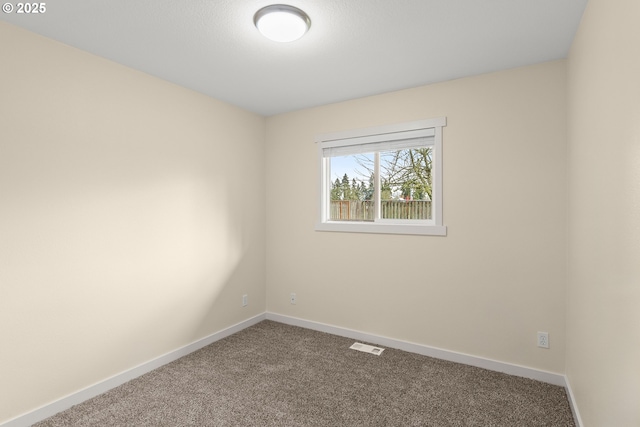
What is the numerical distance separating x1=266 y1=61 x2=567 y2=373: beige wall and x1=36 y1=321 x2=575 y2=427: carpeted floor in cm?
35

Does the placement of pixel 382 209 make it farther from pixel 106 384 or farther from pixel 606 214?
pixel 106 384

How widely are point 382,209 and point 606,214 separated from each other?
2059mm

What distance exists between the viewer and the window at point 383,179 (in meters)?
3.06

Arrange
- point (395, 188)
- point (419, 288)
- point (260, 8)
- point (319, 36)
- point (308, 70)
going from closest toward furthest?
1. point (260, 8)
2. point (319, 36)
3. point (308, 70)
4. point (419, 288)
5. point (395, 188)

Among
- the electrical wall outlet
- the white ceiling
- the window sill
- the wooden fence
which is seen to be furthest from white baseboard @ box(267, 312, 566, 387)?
the white ceiling

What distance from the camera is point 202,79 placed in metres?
2.88

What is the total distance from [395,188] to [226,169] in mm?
1773

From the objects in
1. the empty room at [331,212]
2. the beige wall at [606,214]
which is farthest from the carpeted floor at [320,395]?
the beige wall at [606,214]

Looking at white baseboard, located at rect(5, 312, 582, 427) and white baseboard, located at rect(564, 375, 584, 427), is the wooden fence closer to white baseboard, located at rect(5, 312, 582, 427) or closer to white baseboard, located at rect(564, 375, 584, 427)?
white baseboard, located at rect(5, 312, 582, 427)

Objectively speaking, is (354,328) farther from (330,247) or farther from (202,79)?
(202,79)

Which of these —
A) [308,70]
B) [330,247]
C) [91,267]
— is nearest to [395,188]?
[330,247]

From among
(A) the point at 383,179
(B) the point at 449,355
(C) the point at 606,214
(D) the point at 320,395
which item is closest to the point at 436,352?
(B) the point at 449,355

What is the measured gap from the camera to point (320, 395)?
240 cm

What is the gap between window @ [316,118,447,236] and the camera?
3.06 metres
